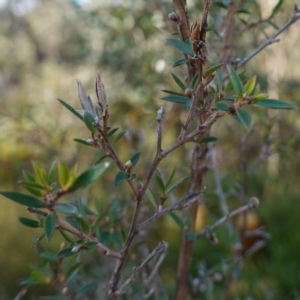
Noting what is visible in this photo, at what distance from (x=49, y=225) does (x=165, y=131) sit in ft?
7.18

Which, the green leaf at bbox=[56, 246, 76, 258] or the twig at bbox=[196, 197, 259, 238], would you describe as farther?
the twig at bbox=[196, 197, 259, 238]

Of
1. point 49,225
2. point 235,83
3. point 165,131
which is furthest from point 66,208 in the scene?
point 165,131

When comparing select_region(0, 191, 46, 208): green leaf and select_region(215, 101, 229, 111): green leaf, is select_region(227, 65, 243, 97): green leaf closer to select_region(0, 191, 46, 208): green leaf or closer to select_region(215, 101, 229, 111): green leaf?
select_region(215, 101, 229, 111): green leaf

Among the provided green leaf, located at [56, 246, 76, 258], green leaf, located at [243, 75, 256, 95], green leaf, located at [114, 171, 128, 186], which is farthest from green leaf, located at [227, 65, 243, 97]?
green leaf, located at [56, 246, 76, 258]

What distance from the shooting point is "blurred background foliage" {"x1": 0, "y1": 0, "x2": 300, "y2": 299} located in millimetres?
1469

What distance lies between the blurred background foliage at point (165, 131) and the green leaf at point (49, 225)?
523 mm

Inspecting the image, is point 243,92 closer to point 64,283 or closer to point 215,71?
point 215,71

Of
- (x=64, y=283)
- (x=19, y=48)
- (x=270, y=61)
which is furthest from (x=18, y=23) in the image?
(x=64, y=283)

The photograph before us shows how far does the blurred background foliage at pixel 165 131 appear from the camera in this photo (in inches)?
57.8

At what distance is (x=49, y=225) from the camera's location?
0.48 m

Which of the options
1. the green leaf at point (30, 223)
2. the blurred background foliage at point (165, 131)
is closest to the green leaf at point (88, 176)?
the green leaf at point (30, 223)

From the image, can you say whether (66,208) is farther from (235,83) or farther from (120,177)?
(235,83)

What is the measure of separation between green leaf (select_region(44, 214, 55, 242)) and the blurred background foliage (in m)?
0.52

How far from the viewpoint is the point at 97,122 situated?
1.76ft
